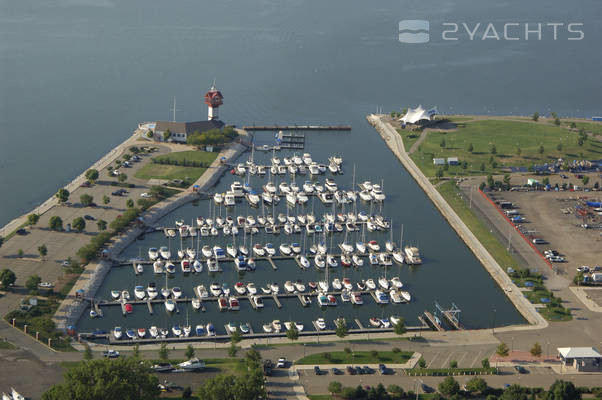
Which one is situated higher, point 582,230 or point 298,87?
point 298,87

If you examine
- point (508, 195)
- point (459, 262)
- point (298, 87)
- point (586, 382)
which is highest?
point (298, 87)

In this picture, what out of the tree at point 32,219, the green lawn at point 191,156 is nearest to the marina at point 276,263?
the green lawn at point 191,156

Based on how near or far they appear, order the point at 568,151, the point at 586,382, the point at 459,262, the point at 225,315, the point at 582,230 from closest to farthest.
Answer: the point at 586,382 < the point at 225,315 < the point at 459,262 < the point at 582,230 < the point at 568,151

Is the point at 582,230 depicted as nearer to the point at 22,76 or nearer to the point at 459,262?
the point at 459,262

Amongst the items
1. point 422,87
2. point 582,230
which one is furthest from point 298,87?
A: point 582,230

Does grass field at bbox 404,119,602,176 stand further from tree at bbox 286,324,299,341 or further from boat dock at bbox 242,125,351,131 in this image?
tree at bbox 286,324,299,341

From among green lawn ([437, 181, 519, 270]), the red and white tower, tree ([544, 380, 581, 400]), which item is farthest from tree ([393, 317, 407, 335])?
the red and white tower

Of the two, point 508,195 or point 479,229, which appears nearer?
point 479,229
